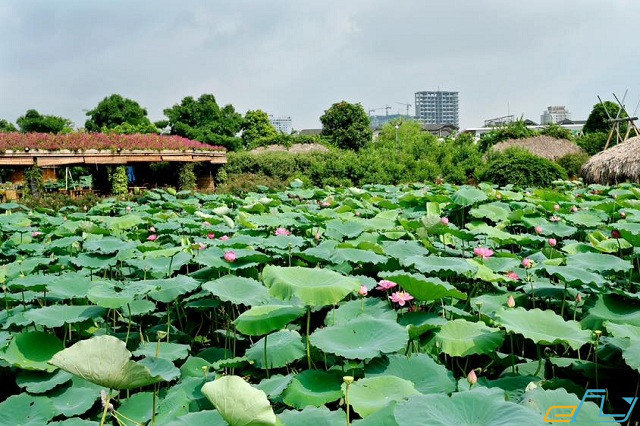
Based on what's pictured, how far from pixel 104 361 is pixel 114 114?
34.6 meters

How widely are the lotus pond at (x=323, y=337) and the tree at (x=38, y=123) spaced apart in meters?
32.2

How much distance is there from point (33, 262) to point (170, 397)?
147 cm

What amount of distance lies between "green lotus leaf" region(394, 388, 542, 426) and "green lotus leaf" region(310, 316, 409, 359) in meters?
0.40

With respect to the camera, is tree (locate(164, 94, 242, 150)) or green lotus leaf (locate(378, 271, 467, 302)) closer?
green lotus leaf (locate(378, 271, 467, 302))

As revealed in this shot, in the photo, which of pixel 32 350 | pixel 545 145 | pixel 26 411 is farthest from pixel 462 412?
pixel 545 145

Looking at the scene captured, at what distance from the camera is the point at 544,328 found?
1.61 metres

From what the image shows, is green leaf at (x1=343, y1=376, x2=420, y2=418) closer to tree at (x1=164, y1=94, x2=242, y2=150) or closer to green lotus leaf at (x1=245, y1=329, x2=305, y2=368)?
green lotus leaf at (x1=245, y1=329, x2=305, y2=368)

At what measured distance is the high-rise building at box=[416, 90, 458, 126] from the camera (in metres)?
181

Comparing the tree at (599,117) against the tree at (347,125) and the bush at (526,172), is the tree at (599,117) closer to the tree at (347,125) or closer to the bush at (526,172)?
the tree at (347,125)

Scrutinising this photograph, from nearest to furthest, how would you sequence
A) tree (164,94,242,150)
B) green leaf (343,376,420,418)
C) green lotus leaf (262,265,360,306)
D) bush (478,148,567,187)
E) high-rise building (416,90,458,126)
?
green leaf (343,376,420,418), green lotus leaf (262,265,360,306), bush (478,148,567,187), tree (164,94,242,150), high-rise building (416,90,458,126)

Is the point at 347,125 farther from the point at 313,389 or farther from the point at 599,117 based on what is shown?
the point at 313,389

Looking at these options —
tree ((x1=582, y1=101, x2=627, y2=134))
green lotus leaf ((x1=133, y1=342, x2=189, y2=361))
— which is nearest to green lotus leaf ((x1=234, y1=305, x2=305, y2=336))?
green lotus leaf ((x1=133, y1=342, x2=189, y2=361))

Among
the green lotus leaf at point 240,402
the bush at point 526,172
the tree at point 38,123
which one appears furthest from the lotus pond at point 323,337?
the tree at point 38,123

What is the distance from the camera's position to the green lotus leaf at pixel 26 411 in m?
1.41
